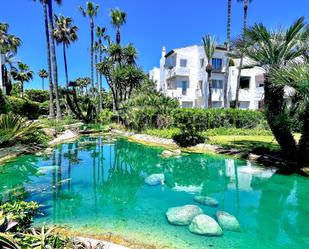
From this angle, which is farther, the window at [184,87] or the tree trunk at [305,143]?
the window at [184,87]

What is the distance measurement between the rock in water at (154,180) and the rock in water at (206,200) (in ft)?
6.87

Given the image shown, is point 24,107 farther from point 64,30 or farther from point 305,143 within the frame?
point 305,143

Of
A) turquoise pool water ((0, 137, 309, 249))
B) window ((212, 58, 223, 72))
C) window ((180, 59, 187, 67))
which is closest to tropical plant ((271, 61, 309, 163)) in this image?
turquoise pool water ((0, 137, 309, 249))

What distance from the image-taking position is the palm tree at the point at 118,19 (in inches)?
1299

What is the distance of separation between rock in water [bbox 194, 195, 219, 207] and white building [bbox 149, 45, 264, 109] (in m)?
26.1

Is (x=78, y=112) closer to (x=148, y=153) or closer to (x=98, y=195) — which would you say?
(x=148, y=153)

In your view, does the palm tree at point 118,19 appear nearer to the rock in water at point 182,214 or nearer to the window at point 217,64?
the window at point 217,64

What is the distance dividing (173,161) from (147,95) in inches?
443

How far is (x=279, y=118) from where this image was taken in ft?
37.9

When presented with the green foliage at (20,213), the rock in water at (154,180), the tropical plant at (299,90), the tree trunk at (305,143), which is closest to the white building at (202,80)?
the tropical plant at (299,90)

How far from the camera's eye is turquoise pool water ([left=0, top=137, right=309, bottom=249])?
6.29 m

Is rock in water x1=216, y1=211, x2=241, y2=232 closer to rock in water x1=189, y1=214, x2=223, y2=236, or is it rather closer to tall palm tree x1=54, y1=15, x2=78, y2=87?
rock in water x1=189, y1=214, x2=223, y2=236

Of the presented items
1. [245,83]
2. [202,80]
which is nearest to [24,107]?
[202,80]

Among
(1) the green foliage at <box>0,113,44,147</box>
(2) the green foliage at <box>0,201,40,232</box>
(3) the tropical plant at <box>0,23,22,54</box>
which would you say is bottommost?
(2) the green foliage at <box>0,201,40,232</box>
